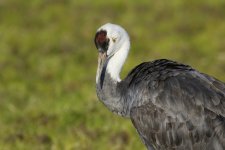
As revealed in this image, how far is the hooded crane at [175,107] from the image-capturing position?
8430 mm

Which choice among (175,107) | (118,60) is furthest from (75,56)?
(175,107)

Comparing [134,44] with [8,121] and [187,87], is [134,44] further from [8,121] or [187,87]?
[187,87]

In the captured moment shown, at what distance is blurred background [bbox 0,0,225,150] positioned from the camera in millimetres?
11078

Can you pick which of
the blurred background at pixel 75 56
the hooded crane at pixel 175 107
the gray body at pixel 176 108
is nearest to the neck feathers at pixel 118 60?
the hooded crane at pixel 175 107

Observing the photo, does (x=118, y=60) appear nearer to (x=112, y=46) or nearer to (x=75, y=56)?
(x=112, y=46)

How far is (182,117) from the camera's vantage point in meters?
8.51

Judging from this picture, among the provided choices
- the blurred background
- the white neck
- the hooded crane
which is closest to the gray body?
the hooded crane

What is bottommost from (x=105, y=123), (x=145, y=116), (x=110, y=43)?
(x=105, y=123)

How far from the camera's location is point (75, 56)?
1603 centimetres

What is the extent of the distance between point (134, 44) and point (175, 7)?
10.2 ft

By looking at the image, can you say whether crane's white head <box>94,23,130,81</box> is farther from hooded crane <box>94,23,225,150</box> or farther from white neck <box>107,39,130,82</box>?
hooded crane <box>94,23,225,150</box>

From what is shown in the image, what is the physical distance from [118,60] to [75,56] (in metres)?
6.55

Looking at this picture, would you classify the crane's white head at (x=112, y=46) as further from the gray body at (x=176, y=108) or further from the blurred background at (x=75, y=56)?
the blurred background at (x=75, y=56)

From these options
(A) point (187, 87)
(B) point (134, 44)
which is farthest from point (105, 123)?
(B) point (134, 44)
